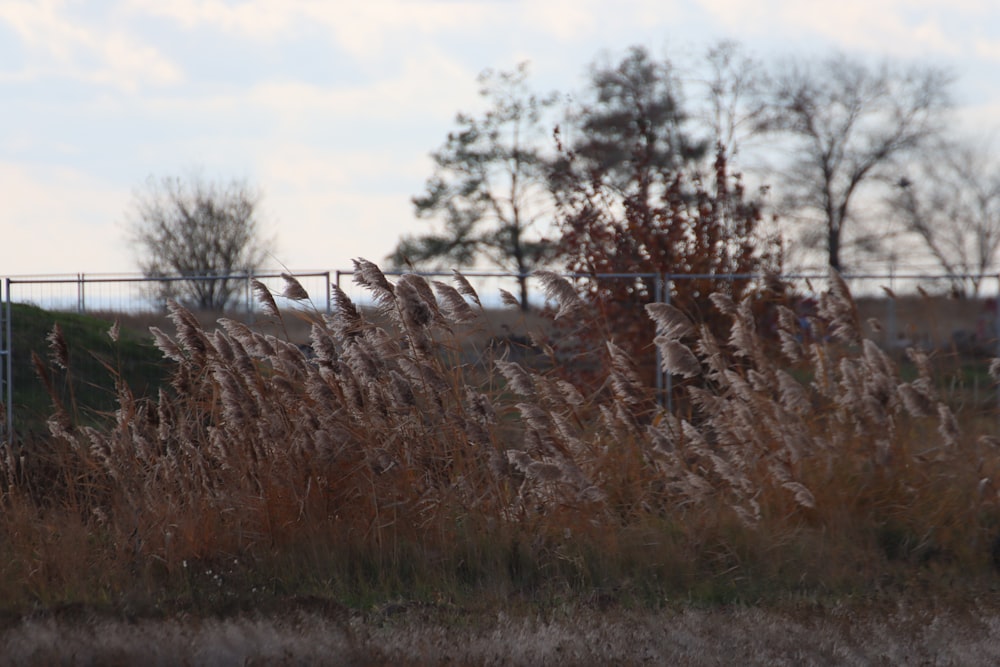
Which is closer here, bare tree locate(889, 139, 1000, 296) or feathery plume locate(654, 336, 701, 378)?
feathery plume locate(654, 336, 701, 378)

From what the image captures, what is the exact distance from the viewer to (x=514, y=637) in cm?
498

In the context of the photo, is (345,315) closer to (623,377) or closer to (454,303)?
(454,303)

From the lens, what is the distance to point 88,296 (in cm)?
1259

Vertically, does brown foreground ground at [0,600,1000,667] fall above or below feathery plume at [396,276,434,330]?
below

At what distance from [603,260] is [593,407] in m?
5.44

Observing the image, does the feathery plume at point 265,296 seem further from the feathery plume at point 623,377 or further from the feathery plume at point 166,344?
the feathery plume at point 623,377

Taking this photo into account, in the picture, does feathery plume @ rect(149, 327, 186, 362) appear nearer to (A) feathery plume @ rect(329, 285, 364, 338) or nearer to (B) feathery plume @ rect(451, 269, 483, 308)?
(A) feathery plume @ rect(329, 285, 364, 338)

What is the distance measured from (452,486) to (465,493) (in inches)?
3.8

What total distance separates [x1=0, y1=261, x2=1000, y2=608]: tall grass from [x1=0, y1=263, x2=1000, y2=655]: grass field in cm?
2

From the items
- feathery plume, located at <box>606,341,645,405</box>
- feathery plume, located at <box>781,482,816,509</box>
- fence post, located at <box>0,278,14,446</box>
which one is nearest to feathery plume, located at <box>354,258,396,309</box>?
feathery plume, located at <box>606,341,645,405</box>

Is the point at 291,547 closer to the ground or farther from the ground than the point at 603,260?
closer to the ground

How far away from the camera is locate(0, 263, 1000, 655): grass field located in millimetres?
5984

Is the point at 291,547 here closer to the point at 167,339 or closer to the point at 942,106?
the point at 167,339

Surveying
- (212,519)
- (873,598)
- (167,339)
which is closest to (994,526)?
(873,598)
